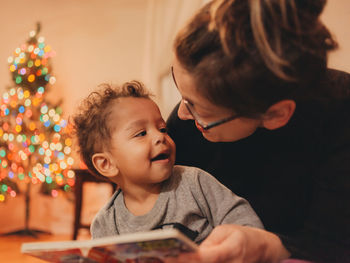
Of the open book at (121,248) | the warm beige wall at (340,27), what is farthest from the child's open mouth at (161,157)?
the warm beige wall at (340,27)

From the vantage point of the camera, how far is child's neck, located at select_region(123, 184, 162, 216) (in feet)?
3.88

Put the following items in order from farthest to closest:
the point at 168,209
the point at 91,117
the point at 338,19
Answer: the point at 338,19
the point at 91,117
the point at 168,209

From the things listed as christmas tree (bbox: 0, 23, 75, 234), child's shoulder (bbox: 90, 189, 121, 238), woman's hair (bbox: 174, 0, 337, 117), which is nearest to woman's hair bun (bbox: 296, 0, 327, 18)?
woman's hair (bbox: 174, 0, 337, 117)

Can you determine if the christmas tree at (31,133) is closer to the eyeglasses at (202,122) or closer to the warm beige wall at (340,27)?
the warm beige wall at (340,27)

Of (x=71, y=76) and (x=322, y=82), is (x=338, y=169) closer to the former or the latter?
(x=322, y=82)

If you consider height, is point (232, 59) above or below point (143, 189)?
above

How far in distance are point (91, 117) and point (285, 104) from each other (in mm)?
693

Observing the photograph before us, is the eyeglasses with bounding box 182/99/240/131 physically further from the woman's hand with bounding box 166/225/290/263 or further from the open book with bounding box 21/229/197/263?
the open book with bounding box 21/229/197/263

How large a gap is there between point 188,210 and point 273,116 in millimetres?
392

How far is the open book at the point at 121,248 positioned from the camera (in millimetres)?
597

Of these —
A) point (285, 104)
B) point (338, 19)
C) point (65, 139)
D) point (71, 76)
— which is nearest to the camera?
point (285, 104)

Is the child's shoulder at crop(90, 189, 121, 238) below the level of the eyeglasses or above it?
below

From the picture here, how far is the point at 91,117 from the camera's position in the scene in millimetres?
1270

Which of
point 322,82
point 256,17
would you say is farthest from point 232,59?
point 322,82
